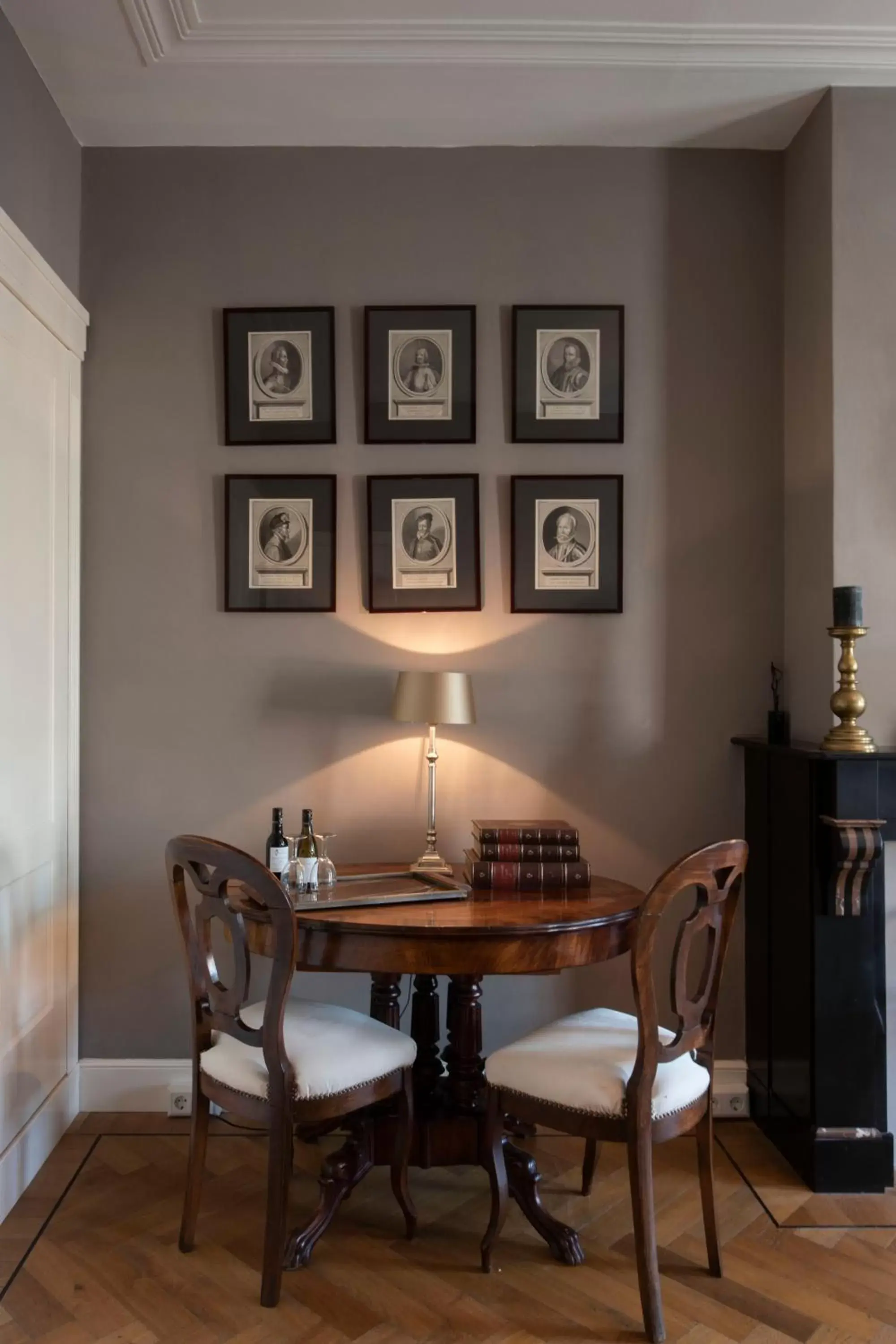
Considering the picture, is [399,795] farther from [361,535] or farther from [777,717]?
[777,717]

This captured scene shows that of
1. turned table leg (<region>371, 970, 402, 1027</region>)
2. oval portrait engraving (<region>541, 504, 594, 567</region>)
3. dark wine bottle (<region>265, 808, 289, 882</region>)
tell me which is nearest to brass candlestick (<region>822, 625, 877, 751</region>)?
oval portrait engraving (<region>541, 504, 594, 567</region>)

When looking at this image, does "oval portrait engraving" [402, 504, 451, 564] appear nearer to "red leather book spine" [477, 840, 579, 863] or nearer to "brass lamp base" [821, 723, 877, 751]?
"red leather book spine" [477, 840, 579, 863]

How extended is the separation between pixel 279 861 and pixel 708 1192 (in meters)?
1.26

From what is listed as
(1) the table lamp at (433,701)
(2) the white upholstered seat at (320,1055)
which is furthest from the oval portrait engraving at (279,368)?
(2) the white upholstered seat at (320,1055)

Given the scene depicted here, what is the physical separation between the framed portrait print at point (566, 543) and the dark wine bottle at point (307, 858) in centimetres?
93

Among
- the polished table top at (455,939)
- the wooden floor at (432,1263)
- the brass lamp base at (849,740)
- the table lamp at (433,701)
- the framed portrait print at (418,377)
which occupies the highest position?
the framed portrait print at (418,377)

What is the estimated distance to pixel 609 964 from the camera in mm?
2973

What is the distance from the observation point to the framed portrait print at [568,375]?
297 cm

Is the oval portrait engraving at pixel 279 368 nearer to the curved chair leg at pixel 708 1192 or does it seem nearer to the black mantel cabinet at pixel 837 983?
the black mantel cabinet at pixel 837 983

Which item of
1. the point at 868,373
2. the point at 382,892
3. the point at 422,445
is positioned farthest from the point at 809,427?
the point at 382,892

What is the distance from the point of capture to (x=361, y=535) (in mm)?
2975

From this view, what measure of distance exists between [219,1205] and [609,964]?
1.29m

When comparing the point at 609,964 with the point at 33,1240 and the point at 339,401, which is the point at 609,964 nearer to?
the point at 33,1240

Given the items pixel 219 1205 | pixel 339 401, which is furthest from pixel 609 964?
pixel 339 401
